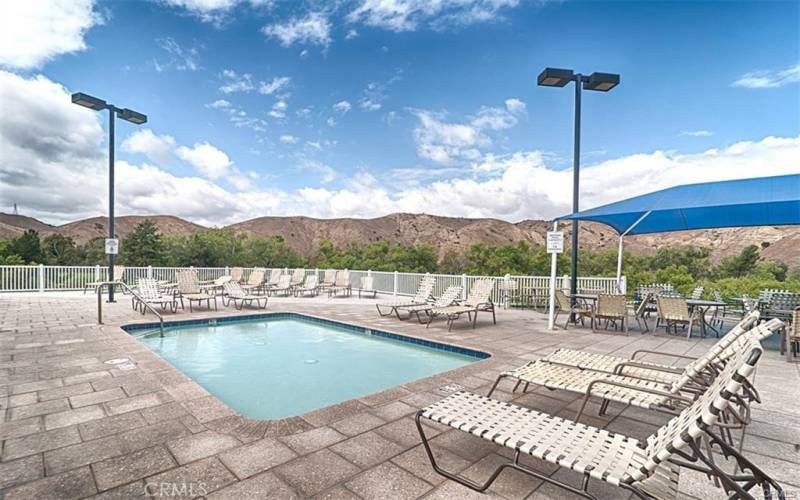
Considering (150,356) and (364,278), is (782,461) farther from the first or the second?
(364,278)

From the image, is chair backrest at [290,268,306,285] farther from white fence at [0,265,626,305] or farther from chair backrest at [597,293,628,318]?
chair backrest at [597,293,628,318]

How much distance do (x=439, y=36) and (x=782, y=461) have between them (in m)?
12.9

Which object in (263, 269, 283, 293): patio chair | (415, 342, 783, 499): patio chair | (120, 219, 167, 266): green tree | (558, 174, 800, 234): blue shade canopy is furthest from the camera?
(120, 219, 167, 266): green tree

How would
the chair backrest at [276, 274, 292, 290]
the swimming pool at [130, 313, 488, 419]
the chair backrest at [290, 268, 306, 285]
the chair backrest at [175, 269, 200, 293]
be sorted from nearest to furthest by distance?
1. the swimming pool at [130, 313, 488, 419]
2. the chair backrest at [175, 269, 200, 293]
3. the chair backrest at [276, 274, 292, 290]
4. the chair backrest at [290, 268, 306, 285]

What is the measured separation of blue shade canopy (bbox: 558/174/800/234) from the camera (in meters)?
5.46

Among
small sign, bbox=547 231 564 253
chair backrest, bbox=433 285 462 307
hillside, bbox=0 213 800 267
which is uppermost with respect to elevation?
hillside, bbox=0 213 800 267

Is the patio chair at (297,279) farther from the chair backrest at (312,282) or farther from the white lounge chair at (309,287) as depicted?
the chair backrest at (312,282)

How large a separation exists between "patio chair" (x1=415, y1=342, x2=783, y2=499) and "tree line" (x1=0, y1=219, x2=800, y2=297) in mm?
14323

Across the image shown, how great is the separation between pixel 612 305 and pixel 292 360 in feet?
17.9

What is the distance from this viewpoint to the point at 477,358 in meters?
5.25

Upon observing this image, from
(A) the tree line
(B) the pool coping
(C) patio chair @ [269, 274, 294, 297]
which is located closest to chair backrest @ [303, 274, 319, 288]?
(C) patio chair @ [269, 274, 294, 297]

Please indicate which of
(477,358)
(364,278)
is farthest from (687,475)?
(364,278)

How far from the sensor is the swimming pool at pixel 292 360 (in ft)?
13.7

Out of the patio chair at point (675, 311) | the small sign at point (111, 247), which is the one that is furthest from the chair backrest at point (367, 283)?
the patio chair at point (675, 311)
